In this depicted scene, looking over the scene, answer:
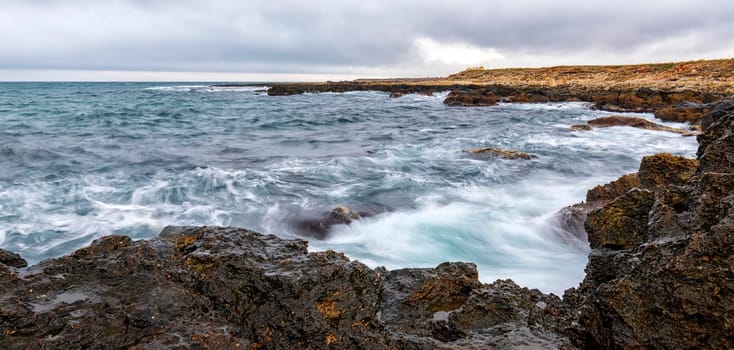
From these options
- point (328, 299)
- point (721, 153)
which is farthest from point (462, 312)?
point (721, 153)

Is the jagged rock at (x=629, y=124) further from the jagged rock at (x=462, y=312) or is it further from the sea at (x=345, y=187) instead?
the jagged rock at (x=462, y=312)

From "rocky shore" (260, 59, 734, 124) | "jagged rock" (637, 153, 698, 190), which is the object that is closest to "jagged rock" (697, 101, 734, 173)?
"jagged rock" (637, 153, 698, 190)

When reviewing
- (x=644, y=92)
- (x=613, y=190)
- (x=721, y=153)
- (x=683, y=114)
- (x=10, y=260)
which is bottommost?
(x=613, y=190)

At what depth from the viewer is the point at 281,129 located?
2266 centimetres

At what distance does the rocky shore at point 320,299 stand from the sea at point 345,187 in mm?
3046

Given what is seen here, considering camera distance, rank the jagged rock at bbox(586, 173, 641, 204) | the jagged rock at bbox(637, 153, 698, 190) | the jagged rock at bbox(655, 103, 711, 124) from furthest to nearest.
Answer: the jagged rock at bbox(655, 103, 711, 124)
the jagged rock at bbox(586, 173, 641, 204)
the jagged rock at bbox(637, 153, 698, 190)

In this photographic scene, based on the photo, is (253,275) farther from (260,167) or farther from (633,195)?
(260,167)

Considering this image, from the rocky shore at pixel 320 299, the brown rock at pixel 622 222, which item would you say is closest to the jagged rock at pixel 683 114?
the brown rock at pixel 622 222

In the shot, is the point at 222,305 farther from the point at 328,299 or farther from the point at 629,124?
the point at 629,124

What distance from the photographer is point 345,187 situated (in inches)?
418

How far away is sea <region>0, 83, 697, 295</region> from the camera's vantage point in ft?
23.6

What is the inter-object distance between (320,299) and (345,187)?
805 cm

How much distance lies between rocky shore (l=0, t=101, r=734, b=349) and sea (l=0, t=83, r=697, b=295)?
9.99ft

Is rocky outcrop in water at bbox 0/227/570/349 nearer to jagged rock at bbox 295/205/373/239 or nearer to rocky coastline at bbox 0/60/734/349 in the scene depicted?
rocky coastline at bbox 0/60/734/349
